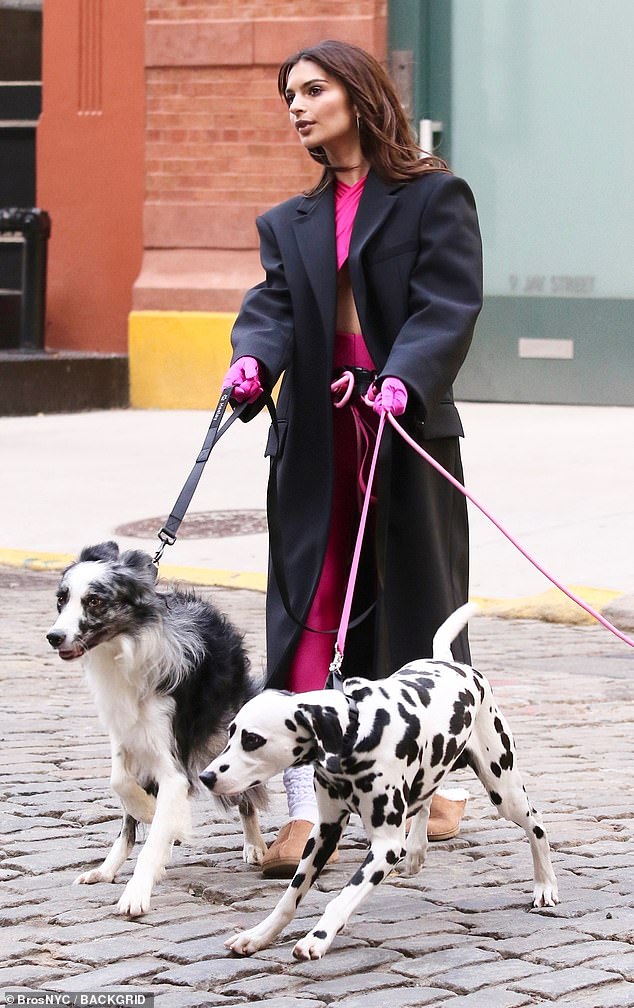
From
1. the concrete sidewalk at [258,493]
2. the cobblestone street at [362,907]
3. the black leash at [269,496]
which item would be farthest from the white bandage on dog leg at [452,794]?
the concrete sidewalk at [258,493]

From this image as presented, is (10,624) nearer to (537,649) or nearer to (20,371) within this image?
(537,649)

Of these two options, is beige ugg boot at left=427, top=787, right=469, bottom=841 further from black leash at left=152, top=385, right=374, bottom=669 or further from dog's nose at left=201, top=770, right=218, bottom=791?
dog's nose at left=201, top=770, right=218, bottom=791

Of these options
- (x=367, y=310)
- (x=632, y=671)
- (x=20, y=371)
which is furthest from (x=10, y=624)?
(x=20, y=371)

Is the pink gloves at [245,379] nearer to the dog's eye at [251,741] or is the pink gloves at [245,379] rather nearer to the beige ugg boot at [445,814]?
the dog's eye at [251,741]

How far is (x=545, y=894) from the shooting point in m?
4.53

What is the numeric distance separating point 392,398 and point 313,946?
145cm

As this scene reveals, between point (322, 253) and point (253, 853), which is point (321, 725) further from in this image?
point (322, 253)

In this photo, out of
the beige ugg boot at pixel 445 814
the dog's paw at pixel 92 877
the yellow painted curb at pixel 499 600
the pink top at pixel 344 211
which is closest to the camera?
the dog's paw at pixel 92 877

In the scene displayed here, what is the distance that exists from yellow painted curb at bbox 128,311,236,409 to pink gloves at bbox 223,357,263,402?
35.0 feet

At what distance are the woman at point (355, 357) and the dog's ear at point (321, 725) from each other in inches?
36.9

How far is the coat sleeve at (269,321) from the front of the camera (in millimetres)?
4891

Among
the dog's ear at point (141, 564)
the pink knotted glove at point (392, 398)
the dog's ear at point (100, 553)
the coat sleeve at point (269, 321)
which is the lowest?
the dog's ear at point (141, 564)

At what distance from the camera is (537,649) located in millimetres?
8266

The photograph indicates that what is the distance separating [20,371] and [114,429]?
4.39 feet
